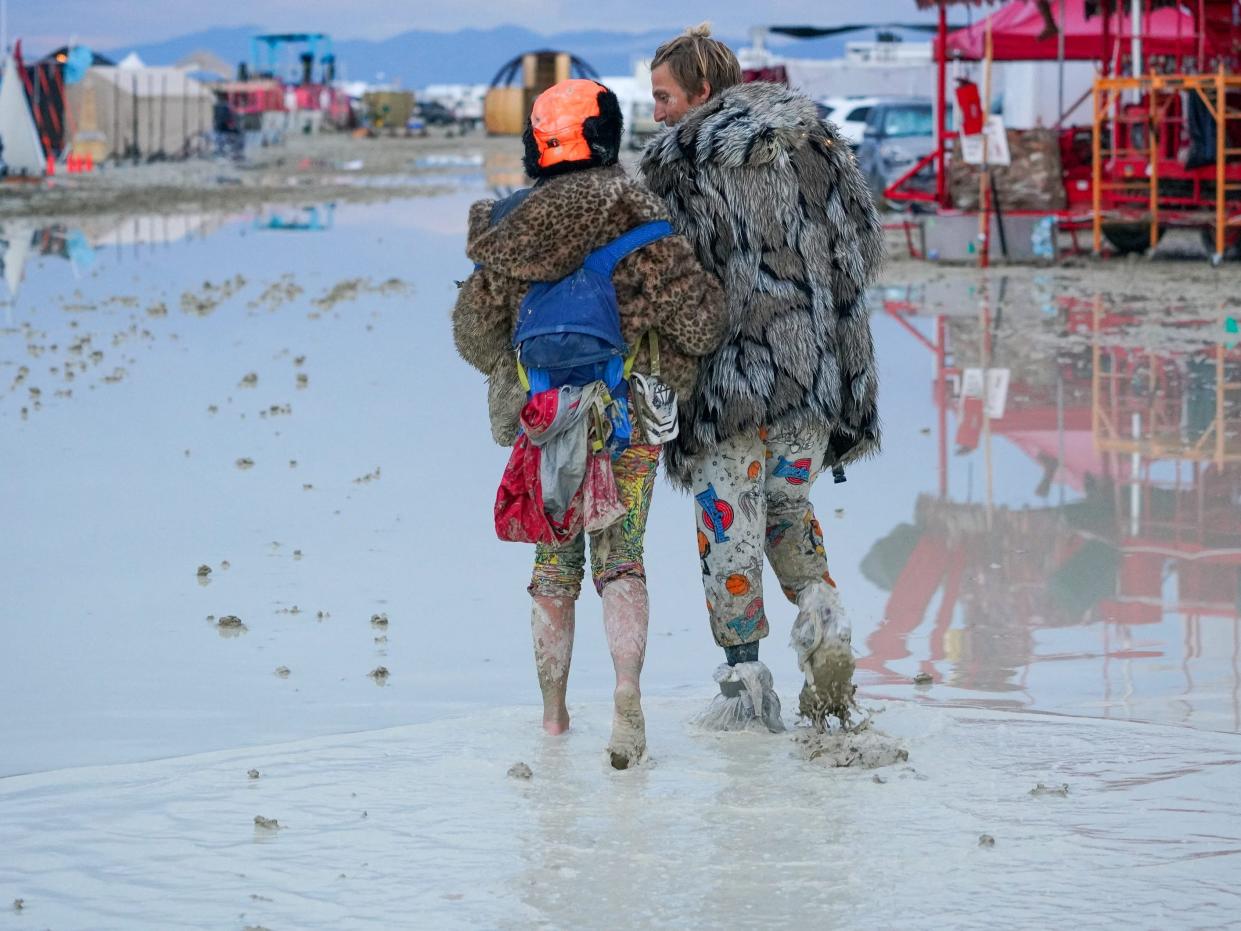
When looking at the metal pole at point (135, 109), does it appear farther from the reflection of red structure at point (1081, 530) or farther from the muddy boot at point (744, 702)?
the muddy boot at point (744, 702)

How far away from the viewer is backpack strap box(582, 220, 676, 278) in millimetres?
4238

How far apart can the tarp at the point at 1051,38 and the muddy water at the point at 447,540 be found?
419 inches

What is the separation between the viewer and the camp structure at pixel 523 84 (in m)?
63.4

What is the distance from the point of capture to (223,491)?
762cm

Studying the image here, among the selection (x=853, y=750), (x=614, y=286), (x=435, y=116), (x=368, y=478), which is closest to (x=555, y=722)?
(x=853, y=750)

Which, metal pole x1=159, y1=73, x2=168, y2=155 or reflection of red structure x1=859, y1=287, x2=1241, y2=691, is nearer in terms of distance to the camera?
reflection of red structure x1=859, y1=287, x2=1241, y2=691

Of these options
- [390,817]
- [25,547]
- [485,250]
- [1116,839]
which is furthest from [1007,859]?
[25,547]

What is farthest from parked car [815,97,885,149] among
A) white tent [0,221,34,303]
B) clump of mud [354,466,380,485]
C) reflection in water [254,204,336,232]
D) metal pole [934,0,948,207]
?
clump of mud [354,466,380,485]

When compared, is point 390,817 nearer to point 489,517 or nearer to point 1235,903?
point 1235,903

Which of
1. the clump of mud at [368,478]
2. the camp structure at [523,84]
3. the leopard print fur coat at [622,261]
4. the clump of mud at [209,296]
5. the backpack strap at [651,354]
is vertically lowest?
the clump of mud at [368,478]

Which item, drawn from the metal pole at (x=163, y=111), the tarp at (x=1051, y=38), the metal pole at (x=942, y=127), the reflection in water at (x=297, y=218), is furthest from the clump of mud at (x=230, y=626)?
the metal pole at (x=163, y=111)

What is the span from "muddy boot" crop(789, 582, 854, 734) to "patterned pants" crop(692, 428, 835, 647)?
0.42 feet

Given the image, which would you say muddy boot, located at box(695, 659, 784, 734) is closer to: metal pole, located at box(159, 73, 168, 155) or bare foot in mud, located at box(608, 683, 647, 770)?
bare foot in mud, located at box(608, 683, 647, 770)

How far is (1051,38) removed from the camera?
2144 cm
